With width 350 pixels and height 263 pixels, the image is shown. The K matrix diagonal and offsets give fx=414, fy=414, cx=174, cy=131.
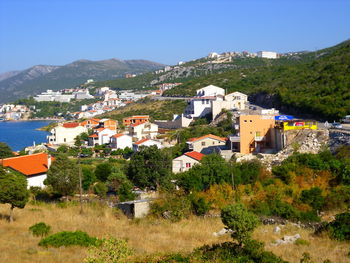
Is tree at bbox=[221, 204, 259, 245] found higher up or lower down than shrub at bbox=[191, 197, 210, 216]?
higher up

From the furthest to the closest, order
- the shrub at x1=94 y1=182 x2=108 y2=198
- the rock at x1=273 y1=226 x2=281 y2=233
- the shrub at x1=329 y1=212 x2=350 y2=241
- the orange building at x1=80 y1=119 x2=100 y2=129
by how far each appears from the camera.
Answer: the orange building at x1=80 y1=119 x2=100 y2=129, the shrub at x1=94 y1=182 x2=108 y2=198, the rock at x1=273 y1=226 x2=281 y2=233, the shrub at x1=329 y1=212 x2=350 y2=241

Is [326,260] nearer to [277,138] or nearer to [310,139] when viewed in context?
[310,139]

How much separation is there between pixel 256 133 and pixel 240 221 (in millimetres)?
15211

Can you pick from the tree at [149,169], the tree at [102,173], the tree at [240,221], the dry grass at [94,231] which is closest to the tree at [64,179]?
the dry grass at [94,231]

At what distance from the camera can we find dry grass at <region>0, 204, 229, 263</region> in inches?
299

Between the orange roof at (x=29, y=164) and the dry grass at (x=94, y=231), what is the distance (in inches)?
237

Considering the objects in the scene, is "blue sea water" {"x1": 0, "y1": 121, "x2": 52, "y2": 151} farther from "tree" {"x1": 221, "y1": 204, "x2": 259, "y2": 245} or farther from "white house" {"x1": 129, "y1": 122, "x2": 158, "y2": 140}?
"tree" {"x1": 221, "y1": 204, "x2": 259, "y2": 245}

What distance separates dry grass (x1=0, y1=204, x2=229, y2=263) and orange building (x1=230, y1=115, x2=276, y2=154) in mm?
10636

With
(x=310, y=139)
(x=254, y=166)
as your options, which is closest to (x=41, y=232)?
(x=254, y=166)

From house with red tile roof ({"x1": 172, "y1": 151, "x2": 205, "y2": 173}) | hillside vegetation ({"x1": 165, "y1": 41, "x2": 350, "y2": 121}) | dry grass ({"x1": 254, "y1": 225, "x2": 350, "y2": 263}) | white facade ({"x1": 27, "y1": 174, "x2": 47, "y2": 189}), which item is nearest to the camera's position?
dry grass ({"x1": 254, "y1": 225, "x2": 350, "y2": 263})

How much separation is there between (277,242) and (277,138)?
13.4 metres

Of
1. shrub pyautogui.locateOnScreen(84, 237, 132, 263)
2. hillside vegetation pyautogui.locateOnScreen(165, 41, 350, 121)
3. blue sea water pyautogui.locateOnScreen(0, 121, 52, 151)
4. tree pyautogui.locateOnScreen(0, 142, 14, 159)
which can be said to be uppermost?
hillside vegetation pyautogui.locateOnScreen(165, 41, 350, 121)

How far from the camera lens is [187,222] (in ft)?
35.9

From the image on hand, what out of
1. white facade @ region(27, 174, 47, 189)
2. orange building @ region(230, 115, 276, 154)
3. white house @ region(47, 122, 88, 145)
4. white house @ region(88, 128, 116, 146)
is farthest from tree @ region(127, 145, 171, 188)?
white house @ region(47, 122, 88, 145)
